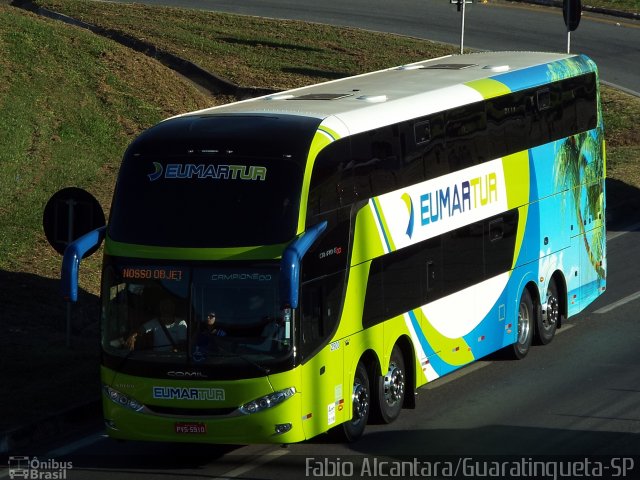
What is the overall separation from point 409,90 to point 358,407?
4.22 metres

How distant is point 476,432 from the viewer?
14.8 m

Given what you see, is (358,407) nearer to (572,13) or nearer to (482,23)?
(572,13)

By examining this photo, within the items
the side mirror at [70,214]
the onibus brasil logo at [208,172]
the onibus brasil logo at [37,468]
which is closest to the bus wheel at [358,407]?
the onibus brasil logo at [208,172]

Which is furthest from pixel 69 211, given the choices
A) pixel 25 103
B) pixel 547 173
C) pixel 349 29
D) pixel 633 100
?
pixel 349 29

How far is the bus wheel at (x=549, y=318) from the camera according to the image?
19.1 meters

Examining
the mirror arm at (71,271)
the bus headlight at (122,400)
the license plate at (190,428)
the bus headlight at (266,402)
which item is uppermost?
the mirror arm at (71,271)

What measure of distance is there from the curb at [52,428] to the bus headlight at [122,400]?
1.32 meters

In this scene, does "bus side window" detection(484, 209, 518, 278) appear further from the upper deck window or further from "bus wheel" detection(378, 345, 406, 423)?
the upper deck window

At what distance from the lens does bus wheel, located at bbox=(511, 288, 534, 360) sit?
18.5 m

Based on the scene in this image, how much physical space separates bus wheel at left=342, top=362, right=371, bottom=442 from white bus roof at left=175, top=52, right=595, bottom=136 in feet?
8.50

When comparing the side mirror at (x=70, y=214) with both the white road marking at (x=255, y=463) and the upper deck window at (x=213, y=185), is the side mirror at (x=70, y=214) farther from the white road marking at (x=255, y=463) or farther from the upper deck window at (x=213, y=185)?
the white road marking at (x=255, y=463)

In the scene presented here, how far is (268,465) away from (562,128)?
8.05 metres

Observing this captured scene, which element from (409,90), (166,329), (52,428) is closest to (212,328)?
(166,329)

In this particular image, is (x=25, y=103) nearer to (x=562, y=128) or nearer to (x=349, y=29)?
(x=562, y=128)
